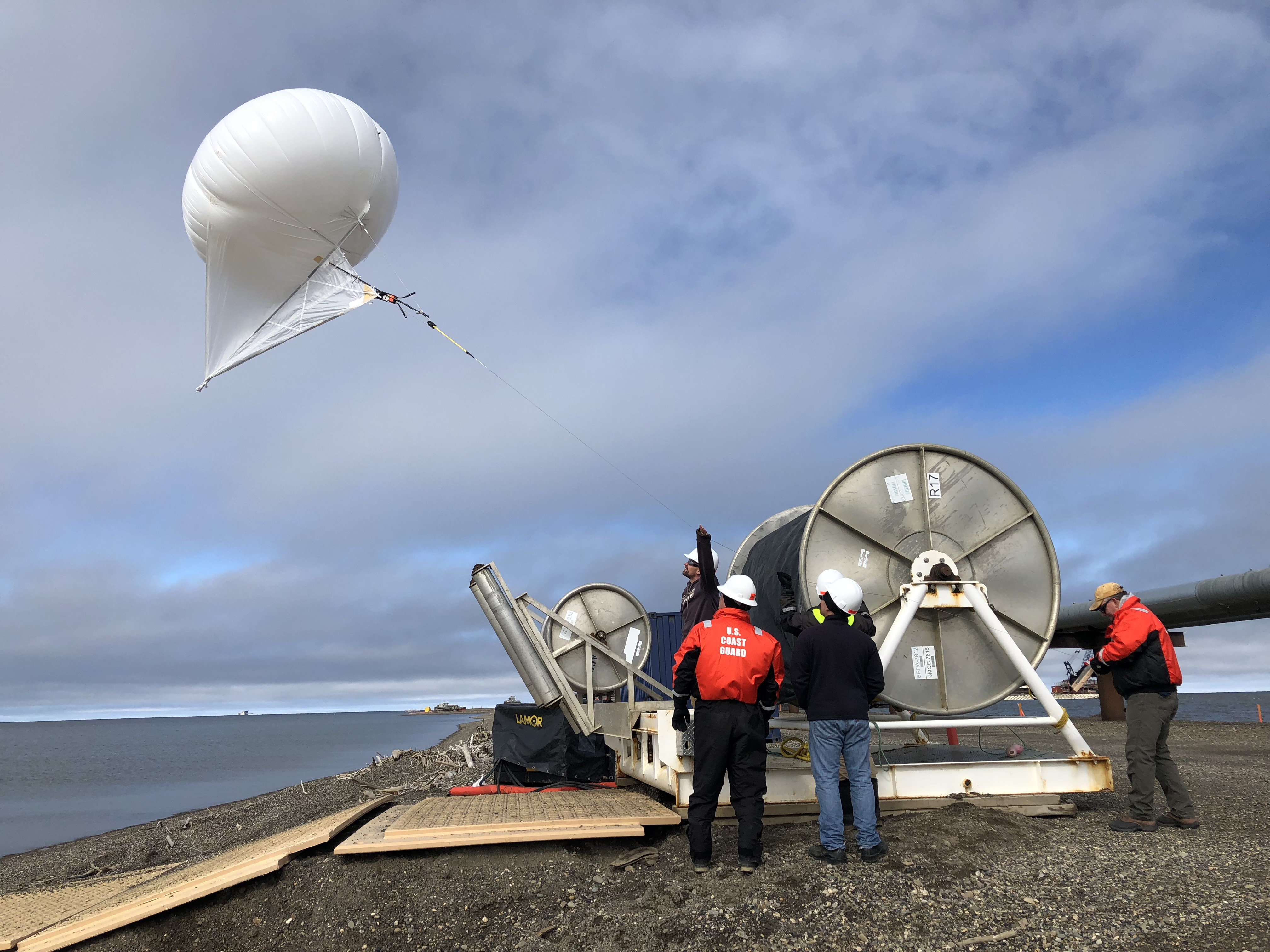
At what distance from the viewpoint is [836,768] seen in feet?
20.9

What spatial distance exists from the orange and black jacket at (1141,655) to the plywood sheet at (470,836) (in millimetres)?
4583

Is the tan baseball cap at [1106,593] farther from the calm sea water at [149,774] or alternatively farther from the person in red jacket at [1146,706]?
the calm sea water at [149,774]

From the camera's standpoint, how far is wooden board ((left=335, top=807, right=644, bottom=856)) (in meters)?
6.29

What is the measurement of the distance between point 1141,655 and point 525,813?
5.87 m

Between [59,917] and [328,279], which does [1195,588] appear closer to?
[328,279]

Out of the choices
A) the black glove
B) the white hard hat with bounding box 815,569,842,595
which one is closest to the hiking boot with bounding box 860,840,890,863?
the black glove

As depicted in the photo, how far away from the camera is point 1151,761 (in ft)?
22.6

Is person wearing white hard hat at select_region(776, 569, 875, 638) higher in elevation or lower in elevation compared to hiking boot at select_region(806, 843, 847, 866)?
higher

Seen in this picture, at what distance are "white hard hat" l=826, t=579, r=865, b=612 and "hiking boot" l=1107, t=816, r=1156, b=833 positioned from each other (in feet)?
9.89

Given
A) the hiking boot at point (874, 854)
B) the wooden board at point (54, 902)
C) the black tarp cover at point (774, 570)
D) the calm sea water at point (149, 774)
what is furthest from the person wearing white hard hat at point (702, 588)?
the calm sea water at point (149, 774)

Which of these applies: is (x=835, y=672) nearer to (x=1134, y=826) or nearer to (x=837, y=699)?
(x=837, y=699)

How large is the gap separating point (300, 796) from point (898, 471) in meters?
17.6

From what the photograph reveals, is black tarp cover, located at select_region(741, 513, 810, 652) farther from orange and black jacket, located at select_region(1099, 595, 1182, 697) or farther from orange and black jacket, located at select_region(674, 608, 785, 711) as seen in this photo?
orange and black jacket, located at select_region(1099, 595, 1182, 697)

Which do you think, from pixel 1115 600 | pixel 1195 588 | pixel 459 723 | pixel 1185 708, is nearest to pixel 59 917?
pixel 1115 600
